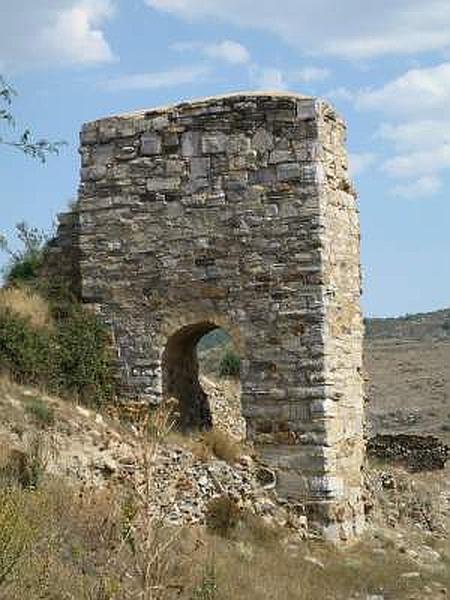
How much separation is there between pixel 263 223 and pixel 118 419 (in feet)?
9.98

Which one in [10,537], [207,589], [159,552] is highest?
[10,537]

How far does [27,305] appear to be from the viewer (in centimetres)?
1233

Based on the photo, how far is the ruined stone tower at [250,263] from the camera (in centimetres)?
1156

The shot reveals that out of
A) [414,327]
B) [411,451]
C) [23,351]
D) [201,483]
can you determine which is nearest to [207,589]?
[201,483]

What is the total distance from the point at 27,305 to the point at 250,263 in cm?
294

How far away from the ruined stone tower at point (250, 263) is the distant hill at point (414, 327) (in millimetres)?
52256

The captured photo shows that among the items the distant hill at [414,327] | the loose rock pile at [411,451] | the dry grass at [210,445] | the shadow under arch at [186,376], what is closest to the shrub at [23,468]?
the dry grass at [210,445]

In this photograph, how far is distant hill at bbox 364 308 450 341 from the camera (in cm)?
6888

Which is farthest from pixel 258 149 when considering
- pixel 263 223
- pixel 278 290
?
pixel 278 290

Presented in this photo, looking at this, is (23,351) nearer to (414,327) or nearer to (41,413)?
(41,413)

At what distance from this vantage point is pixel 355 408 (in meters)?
12.5

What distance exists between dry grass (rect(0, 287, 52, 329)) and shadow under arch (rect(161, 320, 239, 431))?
1635 mm

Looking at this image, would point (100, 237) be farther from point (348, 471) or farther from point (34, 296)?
point (348, 471)

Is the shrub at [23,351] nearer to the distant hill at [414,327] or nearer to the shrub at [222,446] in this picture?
the shrub at [222,446]
